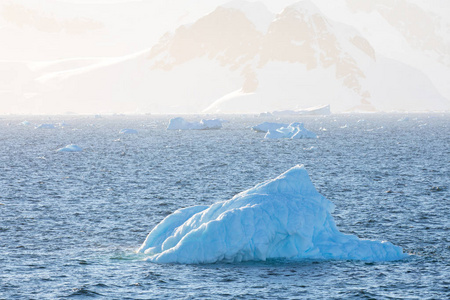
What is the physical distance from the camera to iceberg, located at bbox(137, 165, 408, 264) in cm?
3025

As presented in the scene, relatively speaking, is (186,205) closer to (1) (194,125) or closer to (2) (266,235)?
(2) (266,235)

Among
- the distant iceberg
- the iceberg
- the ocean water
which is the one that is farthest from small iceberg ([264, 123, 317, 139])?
the iceberg

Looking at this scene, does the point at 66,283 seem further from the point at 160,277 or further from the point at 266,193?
the point at 266,193

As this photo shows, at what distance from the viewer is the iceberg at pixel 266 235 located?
3025cm

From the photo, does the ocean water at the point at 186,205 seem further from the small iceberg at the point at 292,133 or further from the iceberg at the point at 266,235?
the small iceberg at the point at 292,133

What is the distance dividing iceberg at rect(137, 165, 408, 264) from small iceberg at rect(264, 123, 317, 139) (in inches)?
3588

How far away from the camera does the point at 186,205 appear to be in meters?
47.9

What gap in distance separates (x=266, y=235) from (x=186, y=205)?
1819 centimetres

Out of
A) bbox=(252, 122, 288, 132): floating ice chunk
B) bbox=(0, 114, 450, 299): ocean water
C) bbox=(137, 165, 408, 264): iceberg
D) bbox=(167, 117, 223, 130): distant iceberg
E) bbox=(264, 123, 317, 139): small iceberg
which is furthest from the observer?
bbox=(167, 117, 223, 130): distant iceberg

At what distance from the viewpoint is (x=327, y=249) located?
31.5m

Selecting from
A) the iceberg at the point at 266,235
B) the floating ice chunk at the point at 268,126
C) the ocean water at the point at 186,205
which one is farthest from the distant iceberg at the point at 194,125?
the iceberg at the point at 266,235

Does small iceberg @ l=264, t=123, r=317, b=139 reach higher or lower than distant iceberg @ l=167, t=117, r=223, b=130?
lower

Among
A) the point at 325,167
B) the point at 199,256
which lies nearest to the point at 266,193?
the point at 199,256

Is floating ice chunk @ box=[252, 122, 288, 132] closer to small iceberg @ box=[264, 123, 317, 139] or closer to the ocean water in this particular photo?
small iceberg @ box=[264, 123, 317, 139]
